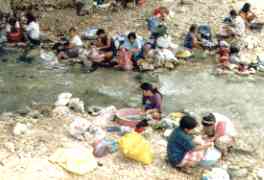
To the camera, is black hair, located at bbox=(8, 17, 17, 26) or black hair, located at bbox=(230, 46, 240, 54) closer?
black hair, located at bbox=(230, 46, 240, 54)

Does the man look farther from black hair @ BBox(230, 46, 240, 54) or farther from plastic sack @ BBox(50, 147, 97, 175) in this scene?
black hair @ BBox(230, 46, 240, 54)

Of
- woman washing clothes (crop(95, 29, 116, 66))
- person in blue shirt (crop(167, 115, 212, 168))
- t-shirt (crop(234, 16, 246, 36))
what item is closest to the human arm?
person in blue shirt (crop(167, 115, 212, 168))

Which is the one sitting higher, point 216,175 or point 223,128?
point 223,128

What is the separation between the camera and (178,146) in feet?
28.4

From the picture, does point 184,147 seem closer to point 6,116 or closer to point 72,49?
point 6,116

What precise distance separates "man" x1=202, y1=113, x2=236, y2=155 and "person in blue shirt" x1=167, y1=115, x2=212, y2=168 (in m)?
0.26

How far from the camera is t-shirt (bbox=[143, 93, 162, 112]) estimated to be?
1019 centimetres

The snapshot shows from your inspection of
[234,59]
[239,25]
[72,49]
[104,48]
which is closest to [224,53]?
[234,59]

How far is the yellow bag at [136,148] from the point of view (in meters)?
8.90

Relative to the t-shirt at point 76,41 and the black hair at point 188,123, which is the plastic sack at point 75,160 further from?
the t-shirt at point 76,41

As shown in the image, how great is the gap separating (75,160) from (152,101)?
2.09 metres

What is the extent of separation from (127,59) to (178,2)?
11.0ft

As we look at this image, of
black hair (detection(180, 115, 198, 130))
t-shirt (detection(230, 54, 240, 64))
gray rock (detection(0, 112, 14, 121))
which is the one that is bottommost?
gray rock (detection(0, 112, 14, 121))

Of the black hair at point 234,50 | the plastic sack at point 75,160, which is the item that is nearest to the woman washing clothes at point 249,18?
the black hair at point 234,50
